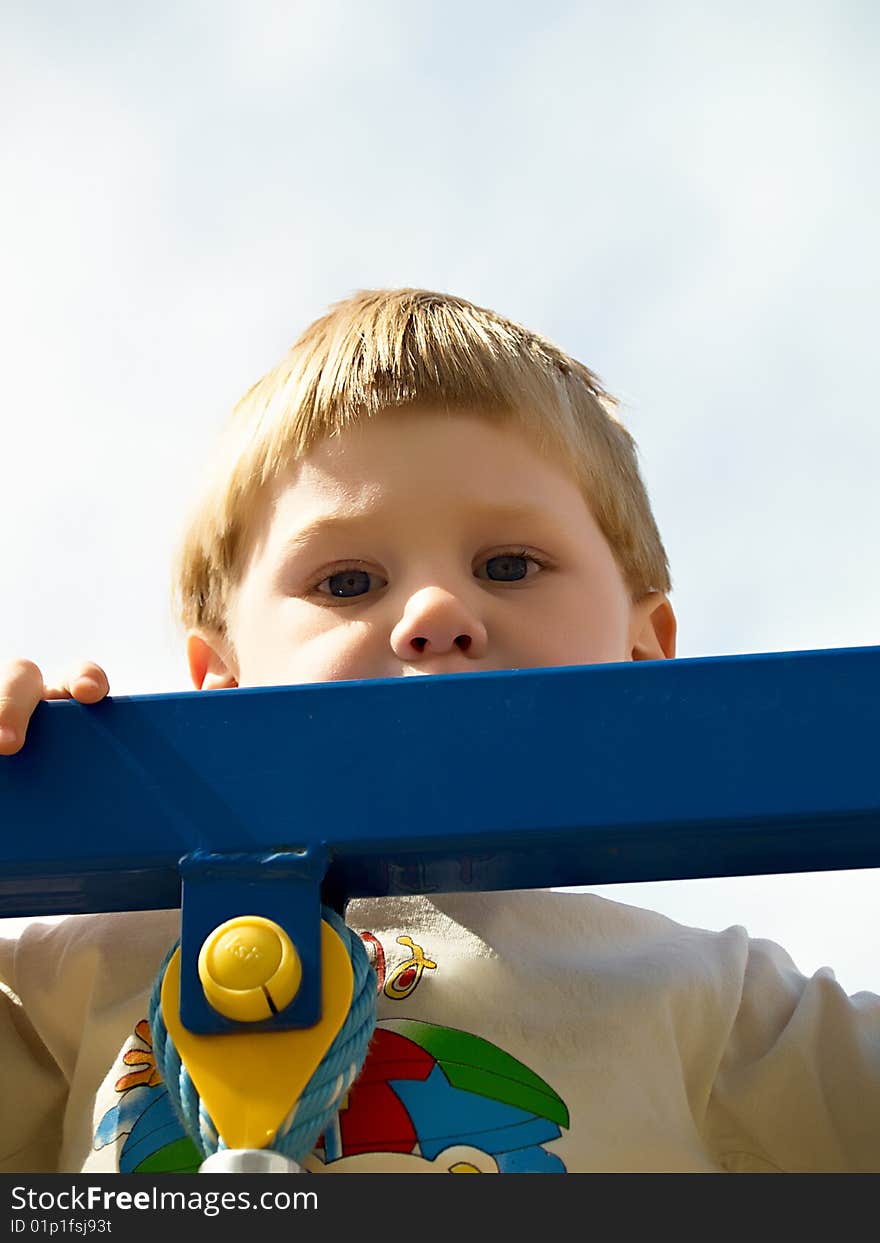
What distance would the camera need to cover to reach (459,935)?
56.2 inches

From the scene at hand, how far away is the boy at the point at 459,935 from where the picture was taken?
124cm

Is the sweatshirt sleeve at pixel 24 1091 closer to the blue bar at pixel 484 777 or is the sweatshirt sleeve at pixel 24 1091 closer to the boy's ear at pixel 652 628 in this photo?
the blue bar at pixel 484 777

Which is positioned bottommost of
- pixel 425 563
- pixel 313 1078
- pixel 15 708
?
pixel 313 1078

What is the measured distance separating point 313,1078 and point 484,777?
0.21 meters

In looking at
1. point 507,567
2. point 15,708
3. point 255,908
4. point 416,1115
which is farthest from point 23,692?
point 507,567

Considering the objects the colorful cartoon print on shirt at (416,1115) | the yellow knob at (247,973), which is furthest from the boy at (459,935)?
the yellow knob at (247,973)

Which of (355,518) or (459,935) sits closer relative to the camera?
(459,935)

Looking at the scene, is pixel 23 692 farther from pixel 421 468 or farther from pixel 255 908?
pixel 421 468

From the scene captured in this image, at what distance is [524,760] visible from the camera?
89 centimetres

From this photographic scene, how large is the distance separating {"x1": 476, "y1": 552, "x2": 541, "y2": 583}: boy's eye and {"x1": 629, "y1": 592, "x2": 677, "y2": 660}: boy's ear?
28 centimetres

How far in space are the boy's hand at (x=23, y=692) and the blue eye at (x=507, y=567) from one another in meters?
0.61

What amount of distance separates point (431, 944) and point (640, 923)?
0.27 metres

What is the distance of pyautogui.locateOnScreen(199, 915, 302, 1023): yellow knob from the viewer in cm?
85
